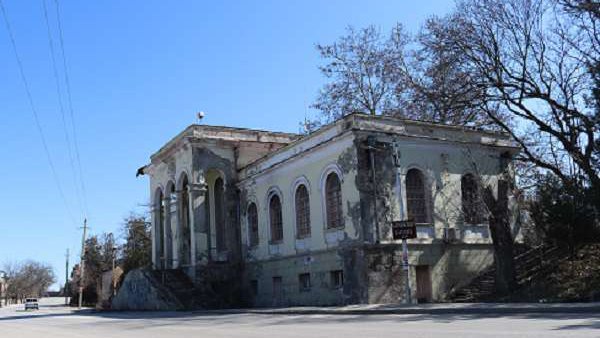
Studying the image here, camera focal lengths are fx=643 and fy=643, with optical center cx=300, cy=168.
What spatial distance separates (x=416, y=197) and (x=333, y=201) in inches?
134

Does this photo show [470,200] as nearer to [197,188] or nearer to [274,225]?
[274,225]

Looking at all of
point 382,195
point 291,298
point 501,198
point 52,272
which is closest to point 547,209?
point 501,198

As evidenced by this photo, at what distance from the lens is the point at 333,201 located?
87.5 feet

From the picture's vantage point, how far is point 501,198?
26.2 metres

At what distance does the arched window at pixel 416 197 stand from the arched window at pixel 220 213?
11.7 metres

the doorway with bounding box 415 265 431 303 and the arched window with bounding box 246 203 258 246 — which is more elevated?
the arched window with bounding box 246 203 258 246

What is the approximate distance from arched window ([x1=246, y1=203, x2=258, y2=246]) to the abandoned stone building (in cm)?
6

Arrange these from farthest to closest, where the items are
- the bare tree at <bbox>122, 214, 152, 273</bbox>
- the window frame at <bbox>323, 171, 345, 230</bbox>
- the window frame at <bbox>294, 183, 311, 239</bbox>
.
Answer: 1. the bare tree at <bbox>122, 214, 152, 273</bbox>
2. the window frame at <bbox>294, 183, 311, 239</bbox>
3. the window frame at <bbox>323, 171, 345, 230</bbox>

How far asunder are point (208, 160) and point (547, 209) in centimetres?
1671

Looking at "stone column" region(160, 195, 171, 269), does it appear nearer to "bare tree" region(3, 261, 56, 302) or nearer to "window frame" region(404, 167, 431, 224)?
"window frame" region(404, 167, 431, 224)

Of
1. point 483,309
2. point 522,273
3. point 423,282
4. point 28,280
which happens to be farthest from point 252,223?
point 28,280

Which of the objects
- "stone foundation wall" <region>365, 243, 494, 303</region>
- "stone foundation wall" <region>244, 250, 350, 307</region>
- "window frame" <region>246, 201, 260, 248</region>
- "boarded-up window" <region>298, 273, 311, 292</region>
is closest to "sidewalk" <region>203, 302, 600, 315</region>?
"stone foundation wall" <region>365, 243, 494, 303</region>

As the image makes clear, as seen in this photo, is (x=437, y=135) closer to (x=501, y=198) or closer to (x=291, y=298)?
(x=501, y=198)

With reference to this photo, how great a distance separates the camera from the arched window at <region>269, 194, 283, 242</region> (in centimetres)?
3091
